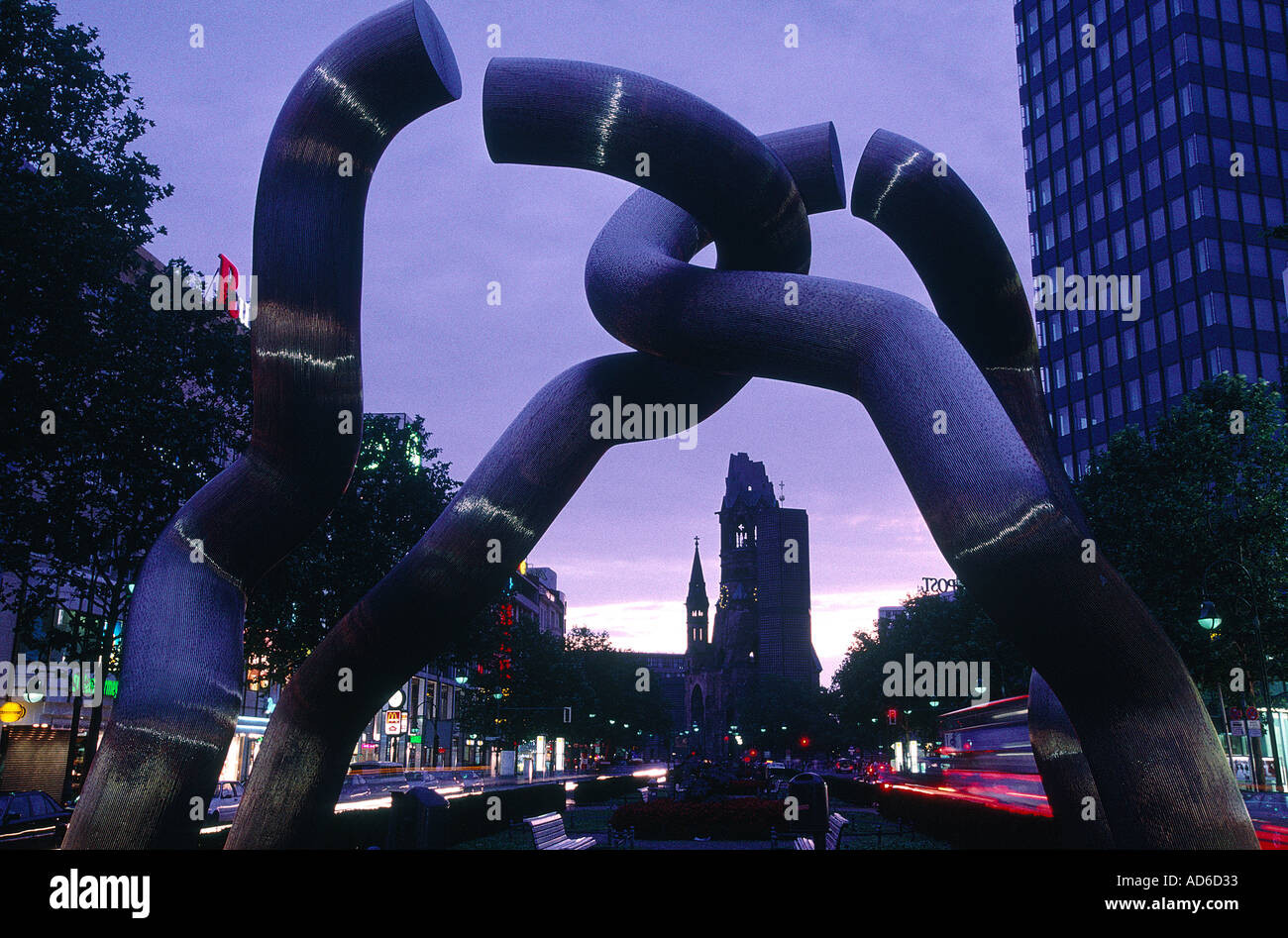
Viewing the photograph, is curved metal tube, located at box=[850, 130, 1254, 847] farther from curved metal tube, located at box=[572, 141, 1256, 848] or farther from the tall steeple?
the tall steeple

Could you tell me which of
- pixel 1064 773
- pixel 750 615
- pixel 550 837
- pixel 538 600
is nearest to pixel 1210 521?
pixel 550 837

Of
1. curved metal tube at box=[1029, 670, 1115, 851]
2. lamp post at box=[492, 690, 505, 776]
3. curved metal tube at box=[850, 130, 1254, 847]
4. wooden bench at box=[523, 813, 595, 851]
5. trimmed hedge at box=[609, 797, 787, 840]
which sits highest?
curved metal tube at box=[850, 130, 1254, 847]

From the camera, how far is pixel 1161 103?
71.6 m

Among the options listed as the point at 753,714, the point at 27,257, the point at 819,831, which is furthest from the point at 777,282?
the point at 753,714

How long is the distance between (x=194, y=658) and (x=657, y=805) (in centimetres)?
1650

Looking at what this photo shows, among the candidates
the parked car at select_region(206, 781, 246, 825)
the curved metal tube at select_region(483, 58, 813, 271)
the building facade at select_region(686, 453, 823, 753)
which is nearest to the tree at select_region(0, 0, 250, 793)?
the parked car at select_region(206, 781, 246, 825)

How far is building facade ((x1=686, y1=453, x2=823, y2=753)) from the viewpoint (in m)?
144

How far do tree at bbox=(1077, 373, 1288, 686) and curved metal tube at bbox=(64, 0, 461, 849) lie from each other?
32.8m

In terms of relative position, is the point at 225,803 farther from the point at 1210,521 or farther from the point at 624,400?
the point at 1210,521

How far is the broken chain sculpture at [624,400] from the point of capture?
695 cm

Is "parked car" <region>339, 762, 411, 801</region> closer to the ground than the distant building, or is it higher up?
closer to the ground

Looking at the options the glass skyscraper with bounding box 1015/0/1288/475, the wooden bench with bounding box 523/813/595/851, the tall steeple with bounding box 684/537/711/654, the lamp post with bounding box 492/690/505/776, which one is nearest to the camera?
the wooden bench with bounding box 523/813/595/851

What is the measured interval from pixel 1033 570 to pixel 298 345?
20.6ft

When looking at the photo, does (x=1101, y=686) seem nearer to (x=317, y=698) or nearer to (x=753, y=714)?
(x=317, y=698)
